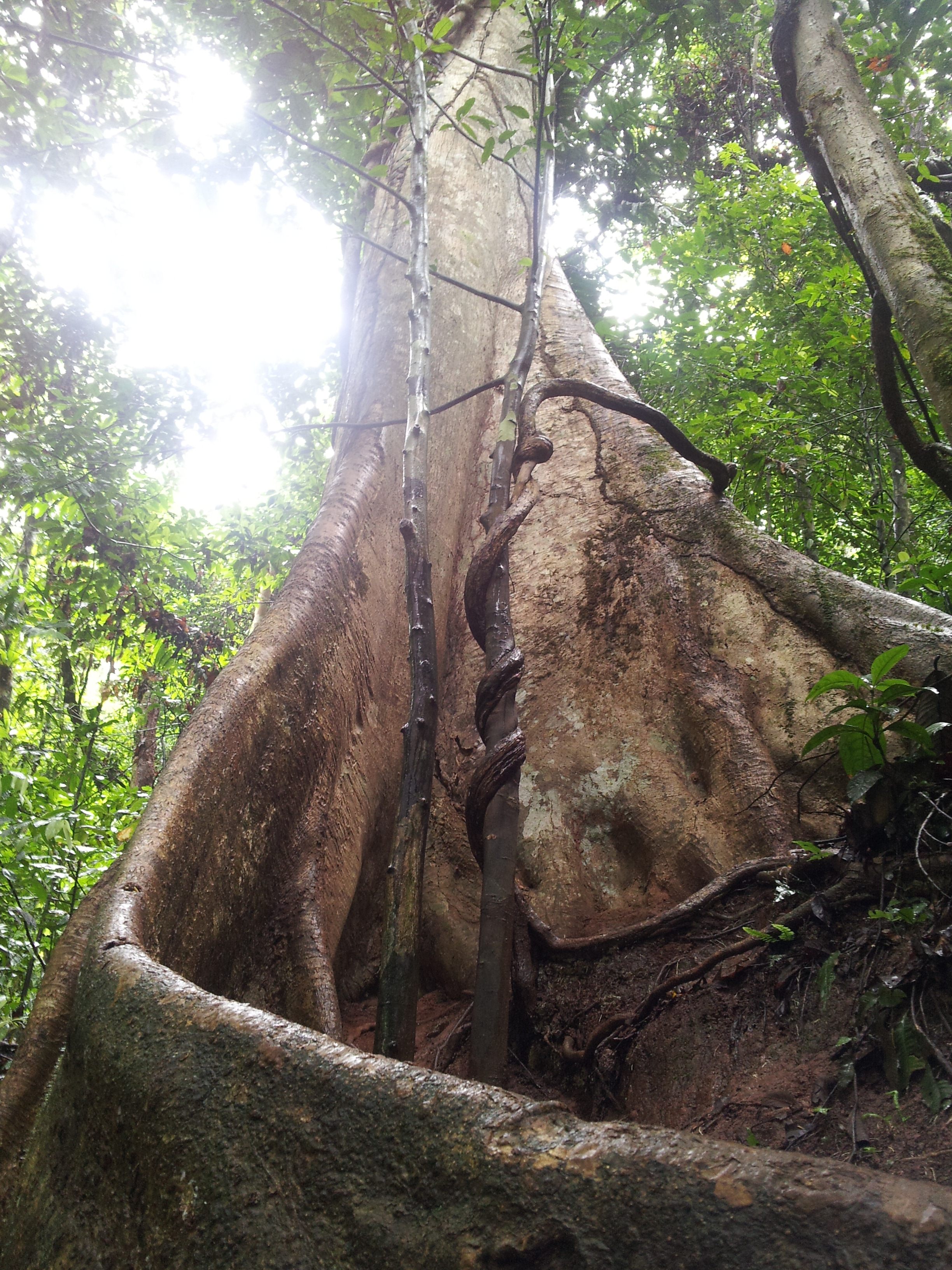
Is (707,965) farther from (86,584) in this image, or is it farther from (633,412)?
(86,584)

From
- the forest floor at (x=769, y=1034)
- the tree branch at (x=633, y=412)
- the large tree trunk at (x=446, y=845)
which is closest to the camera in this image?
the large tree trunk at (x=446, y=845)

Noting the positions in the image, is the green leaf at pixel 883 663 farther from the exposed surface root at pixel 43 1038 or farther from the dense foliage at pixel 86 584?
the dense foliage at pixel 86 584

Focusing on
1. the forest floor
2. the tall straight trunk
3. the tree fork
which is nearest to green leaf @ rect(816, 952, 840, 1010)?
the forest floor

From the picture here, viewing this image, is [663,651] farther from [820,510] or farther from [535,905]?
[820,510]

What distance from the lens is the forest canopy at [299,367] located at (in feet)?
11.1

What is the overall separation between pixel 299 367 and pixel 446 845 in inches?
214

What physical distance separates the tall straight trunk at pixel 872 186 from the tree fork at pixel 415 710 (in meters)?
1.33

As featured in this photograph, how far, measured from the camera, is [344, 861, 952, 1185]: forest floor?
143 centimetres

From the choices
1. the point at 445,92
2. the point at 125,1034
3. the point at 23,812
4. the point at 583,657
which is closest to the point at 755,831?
the point at 583,657

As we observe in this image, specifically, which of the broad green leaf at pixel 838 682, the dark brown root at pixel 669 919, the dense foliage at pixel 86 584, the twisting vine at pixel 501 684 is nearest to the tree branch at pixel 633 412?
the twisting vine at pixel 501 684

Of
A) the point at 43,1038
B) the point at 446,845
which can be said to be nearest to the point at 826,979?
the point at 446,845

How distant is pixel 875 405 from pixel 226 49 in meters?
6.07

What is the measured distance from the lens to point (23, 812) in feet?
10.4

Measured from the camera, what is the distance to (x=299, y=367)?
273 inches
